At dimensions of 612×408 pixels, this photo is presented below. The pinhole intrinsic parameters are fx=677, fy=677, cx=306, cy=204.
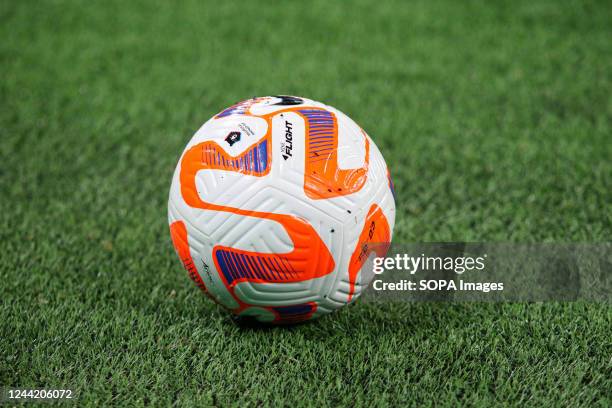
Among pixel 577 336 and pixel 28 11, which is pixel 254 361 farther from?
pixel 28 11

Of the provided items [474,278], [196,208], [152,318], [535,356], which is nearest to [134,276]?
[152,318]

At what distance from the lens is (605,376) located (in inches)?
101

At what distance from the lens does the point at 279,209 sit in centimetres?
244

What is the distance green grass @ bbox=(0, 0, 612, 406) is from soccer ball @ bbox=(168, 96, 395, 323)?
0.30m

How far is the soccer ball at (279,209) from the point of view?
2453 millimetres

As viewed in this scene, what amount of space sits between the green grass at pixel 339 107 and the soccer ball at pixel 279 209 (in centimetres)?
30

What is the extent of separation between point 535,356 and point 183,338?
1.41 m

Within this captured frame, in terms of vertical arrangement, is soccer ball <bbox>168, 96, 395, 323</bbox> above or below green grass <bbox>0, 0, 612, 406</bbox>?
above

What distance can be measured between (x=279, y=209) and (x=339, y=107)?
8.47 feet

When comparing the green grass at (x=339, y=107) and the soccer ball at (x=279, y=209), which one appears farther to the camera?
the green grass at (x=339, y=107)

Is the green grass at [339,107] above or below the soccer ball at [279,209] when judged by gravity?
below

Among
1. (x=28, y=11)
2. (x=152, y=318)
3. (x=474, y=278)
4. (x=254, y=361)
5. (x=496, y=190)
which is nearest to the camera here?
(x=254, y=361)

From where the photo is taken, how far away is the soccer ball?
8.05ft

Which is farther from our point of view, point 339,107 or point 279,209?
point 339,107
